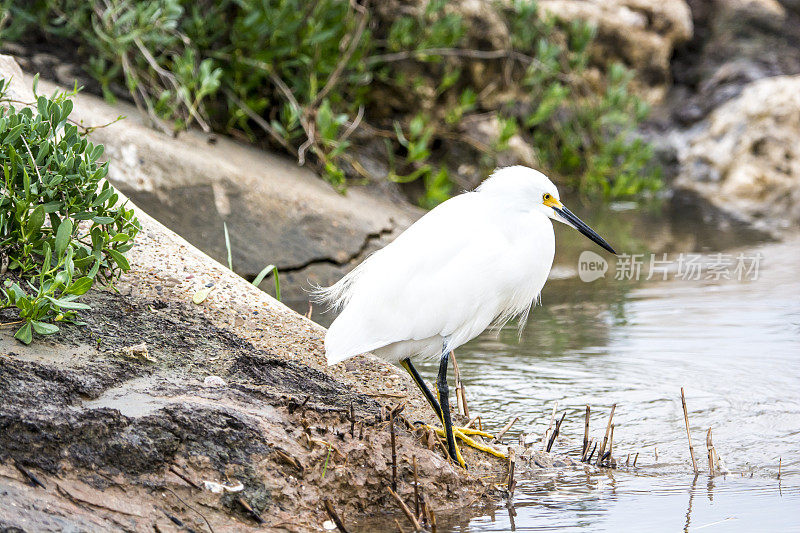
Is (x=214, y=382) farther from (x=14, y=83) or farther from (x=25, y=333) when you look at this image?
(x=14, y=83)

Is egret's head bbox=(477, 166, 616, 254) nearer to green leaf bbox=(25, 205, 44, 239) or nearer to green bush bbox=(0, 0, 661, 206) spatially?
green leaf bbox=(25, 205, 44, 239)

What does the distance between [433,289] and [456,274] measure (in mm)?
116

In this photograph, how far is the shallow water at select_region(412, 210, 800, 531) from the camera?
3398mm

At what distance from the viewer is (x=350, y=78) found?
26.9ft

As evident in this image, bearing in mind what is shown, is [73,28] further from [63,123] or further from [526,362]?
[526,362]

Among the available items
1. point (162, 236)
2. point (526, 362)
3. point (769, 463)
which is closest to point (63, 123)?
point (162, 236)

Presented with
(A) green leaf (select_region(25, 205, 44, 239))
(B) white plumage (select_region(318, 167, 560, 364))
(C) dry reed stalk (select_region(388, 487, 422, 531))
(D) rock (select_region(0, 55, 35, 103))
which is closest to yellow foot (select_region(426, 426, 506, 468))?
(B) white plumage (select_region(318, 167, 560, 364))

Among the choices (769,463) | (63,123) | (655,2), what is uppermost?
(655,2)

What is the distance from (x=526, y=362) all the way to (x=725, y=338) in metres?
1.36

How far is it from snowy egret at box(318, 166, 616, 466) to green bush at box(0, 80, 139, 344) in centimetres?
100

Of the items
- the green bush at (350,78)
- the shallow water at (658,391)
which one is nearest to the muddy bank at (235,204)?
the green bush at (350,78)

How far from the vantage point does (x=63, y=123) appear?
12.4 ft

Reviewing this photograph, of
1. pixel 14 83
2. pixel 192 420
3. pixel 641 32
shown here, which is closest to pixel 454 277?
pixel 192 420

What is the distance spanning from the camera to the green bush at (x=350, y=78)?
23.5 ft
